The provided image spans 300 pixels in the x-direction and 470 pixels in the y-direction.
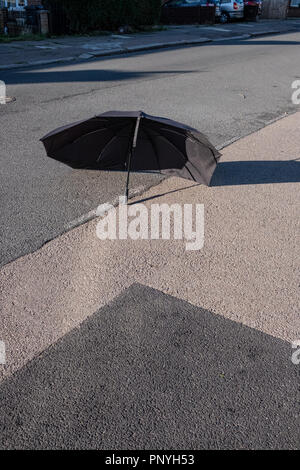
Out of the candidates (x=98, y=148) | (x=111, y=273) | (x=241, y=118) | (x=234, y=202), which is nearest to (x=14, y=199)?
(x=98, y=148)

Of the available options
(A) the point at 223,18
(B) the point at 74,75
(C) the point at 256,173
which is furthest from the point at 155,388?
(A) the point at 223,18

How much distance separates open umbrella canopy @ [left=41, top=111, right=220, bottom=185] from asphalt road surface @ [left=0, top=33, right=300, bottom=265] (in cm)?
47

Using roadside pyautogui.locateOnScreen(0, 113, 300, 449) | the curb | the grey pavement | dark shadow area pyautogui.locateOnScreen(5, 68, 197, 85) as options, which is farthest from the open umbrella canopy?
the curb

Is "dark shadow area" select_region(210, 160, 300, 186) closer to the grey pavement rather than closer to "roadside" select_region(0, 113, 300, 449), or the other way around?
"roadside" select_region(0, 113, 300, 449)

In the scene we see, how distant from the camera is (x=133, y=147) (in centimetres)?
486

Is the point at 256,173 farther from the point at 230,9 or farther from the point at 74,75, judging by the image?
the point at 230,9

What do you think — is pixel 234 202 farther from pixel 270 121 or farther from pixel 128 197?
pixel 270 121

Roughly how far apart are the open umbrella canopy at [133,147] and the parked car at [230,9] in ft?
101

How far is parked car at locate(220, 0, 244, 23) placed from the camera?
104 feet

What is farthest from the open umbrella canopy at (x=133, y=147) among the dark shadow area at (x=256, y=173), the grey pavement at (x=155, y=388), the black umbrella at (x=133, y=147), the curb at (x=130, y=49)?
the curb at (x=130, y=49)

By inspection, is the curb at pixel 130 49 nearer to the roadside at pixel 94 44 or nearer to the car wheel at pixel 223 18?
the roadside at pixel 94 44

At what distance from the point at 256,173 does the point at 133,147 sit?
2185 millimetres

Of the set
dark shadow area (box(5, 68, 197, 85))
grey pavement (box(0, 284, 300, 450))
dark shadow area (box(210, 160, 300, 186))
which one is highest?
dark shadow area (box(5, 68, 197, 85))

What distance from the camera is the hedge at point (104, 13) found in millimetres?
22188
